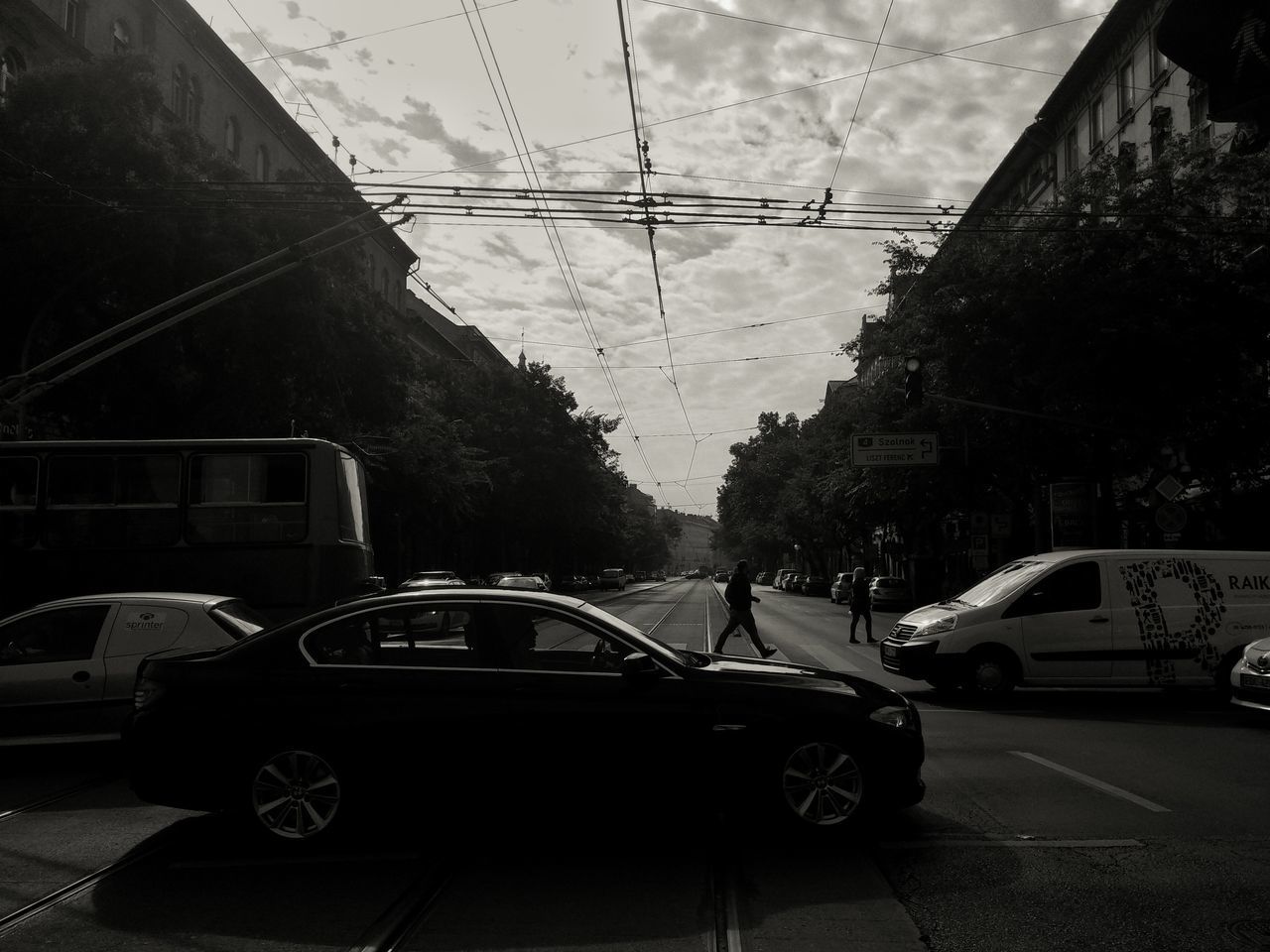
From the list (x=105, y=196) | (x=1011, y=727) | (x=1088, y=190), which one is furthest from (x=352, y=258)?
(x=1011, y=727)

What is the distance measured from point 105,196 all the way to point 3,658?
14004 millimetres

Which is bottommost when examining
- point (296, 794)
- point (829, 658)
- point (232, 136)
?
point (829, 658)

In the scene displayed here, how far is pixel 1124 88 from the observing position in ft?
121

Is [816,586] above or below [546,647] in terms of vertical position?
below

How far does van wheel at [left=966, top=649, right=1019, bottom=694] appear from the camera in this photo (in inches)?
→ 509

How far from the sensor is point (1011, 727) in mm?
10945

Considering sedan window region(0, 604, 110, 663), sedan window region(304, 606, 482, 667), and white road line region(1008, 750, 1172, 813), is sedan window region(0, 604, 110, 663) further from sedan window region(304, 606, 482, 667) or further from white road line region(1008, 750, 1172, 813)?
white road line region(1008, 750, 1172, 813)

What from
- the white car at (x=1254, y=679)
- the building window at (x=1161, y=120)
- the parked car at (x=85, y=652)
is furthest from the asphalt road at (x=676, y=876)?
the building window at (x=1161, y=120)

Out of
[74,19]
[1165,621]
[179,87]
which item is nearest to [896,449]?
[1165,621]

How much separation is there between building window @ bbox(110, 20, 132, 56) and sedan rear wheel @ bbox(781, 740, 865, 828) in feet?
110

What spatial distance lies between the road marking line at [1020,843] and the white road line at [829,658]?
9.98 meters

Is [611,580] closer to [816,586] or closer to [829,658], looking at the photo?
[816,586]

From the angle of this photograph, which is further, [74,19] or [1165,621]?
[74,19]

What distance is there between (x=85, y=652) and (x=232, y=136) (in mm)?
37716
